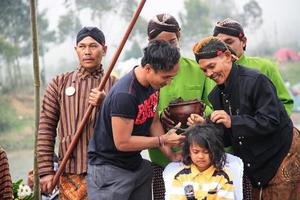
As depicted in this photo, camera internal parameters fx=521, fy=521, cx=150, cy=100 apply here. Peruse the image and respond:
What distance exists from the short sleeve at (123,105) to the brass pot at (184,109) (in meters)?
0.39

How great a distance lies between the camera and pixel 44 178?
3271 millimetres

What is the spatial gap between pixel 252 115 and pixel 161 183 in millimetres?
794

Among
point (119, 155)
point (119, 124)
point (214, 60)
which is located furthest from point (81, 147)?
point (214, 60)

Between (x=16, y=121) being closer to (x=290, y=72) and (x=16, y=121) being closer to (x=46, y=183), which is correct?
(x=290, y=72)

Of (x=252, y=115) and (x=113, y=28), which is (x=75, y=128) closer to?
(x=252, y=115)

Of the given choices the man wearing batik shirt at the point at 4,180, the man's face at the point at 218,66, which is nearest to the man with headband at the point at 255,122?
the man's face at the point at 218,66

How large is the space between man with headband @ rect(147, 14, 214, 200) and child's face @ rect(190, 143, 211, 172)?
362mm

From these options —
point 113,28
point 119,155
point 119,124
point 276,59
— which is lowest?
point 119,155

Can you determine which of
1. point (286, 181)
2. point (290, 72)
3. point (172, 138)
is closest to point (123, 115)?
point (172, 138)

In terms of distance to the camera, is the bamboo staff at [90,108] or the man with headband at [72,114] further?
the man with headband at [72,114]

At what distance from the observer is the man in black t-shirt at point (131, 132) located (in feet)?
8.91

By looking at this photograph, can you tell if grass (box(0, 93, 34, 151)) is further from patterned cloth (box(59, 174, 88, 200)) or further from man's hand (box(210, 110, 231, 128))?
man's hand (box(210, 110, 231, 128))

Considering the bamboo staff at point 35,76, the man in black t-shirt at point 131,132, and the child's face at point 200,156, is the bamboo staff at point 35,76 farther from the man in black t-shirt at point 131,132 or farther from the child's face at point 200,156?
the child's face at point 200,156

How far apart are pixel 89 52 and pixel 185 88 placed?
653 mm
